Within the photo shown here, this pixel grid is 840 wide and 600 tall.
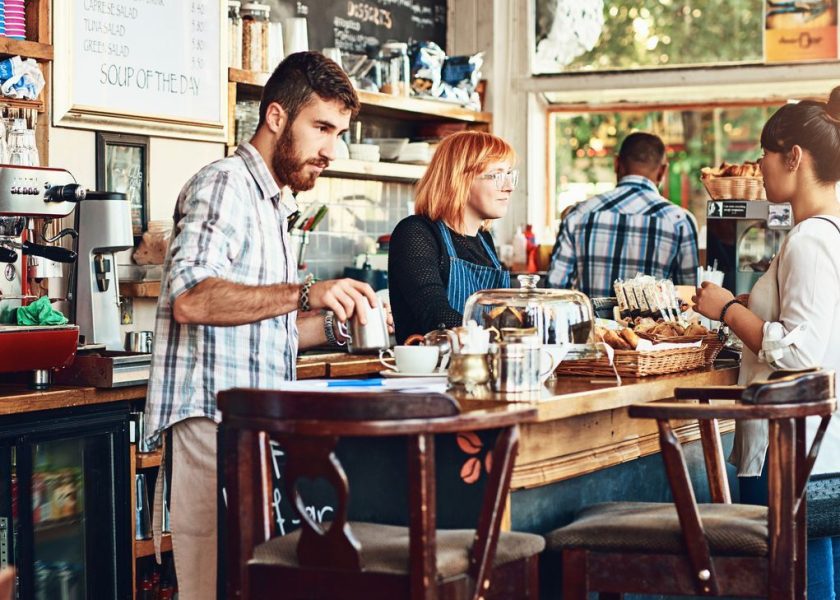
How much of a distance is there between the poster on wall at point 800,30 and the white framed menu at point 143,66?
9.53 feet

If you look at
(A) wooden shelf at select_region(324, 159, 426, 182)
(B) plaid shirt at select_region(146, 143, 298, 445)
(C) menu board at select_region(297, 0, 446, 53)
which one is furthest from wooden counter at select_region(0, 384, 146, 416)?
(C) menu board at select_region(297, 0, 446, 53)

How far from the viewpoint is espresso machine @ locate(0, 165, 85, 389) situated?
11.9ft

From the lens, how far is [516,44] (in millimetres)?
7004

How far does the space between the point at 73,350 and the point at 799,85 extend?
420 cm

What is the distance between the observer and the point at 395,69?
20.2 ft

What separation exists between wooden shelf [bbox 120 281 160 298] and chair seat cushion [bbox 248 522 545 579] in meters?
2.40

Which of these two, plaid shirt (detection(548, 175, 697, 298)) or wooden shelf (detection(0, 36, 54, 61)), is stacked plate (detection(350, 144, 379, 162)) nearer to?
plaid shirt (detection(548, 175, 697, 298))

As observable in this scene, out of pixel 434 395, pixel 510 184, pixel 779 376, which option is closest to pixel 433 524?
pixel 434 395

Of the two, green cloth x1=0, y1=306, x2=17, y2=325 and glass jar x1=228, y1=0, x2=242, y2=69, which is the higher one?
glass jar x1=228, y1=0, x2=242, y2=69

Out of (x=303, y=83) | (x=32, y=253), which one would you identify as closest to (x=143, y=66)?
(x=32, y=253)

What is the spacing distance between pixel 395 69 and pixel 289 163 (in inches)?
128

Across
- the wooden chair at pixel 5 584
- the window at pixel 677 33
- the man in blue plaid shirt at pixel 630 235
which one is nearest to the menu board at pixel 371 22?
the window at pixel 677 33

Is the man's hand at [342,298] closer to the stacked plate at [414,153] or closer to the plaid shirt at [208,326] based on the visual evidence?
the plaid shirt at [208,326]

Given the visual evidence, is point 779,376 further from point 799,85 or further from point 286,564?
point 799,85
